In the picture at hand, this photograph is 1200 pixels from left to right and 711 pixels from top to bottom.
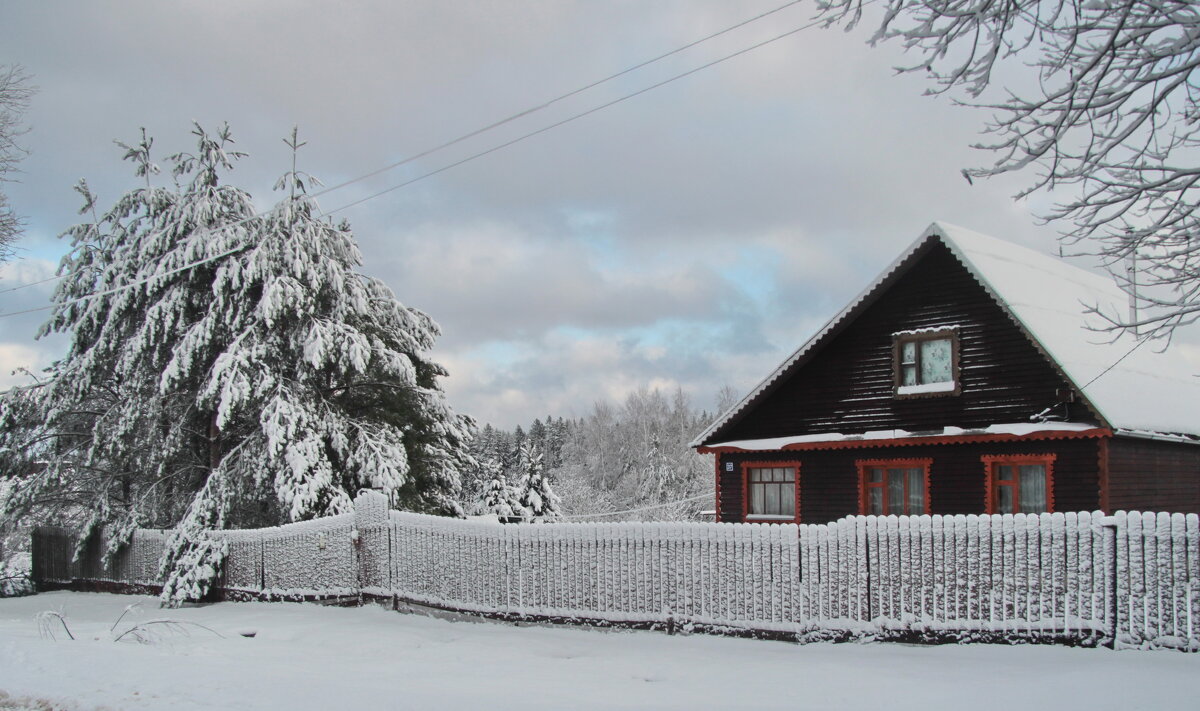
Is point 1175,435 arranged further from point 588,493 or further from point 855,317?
point 588,493

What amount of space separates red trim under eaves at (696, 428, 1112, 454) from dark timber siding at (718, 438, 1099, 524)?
9.5 inches

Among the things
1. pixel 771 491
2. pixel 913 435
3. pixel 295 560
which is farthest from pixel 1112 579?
pixel 295 560

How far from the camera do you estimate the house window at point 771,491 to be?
23156 millimetres

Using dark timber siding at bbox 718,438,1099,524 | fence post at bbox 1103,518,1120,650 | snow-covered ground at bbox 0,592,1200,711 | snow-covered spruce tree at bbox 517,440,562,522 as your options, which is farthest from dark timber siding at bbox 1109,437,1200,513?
snow-covered spruce tree at bbox 517,440,562,522

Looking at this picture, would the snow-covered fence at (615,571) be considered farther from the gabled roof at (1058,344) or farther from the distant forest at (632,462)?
the distant forest at (632,462)

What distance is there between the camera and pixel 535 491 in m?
37.3

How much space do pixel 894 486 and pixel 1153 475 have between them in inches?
219

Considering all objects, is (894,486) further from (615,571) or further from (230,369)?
(230,369)

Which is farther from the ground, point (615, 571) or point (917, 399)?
point (917, 399)

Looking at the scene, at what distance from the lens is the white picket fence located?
10406mm

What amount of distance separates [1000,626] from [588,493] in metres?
64.2

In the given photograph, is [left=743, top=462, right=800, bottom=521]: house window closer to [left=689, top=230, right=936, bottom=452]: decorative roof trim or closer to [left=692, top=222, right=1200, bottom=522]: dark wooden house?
[left=692, top=222, right=1200, bottom=522]: dark wooden house

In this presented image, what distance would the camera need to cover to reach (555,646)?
11906 millimetres

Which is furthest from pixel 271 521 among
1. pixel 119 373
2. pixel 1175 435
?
pixel 1175 435
